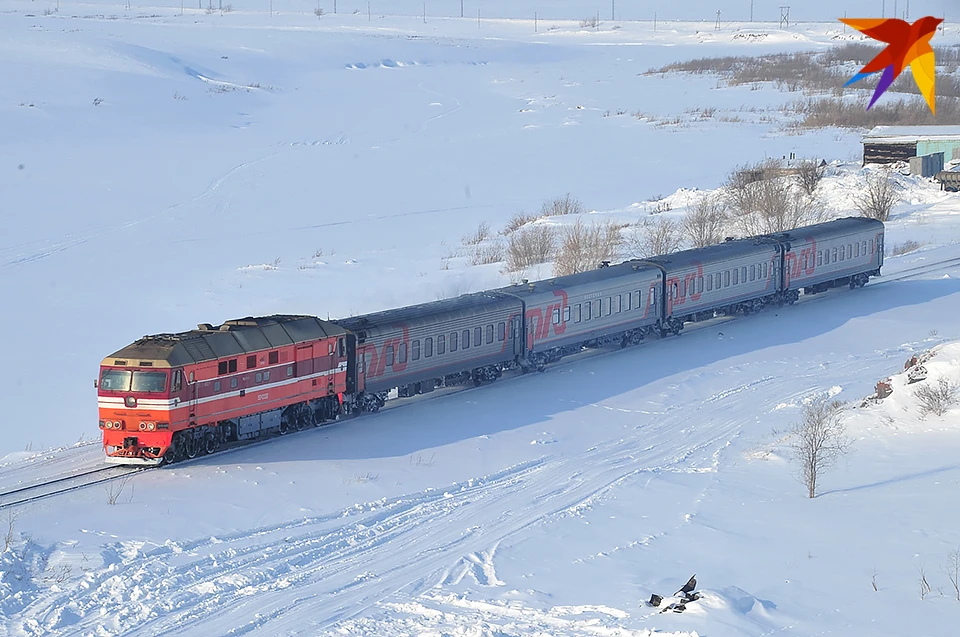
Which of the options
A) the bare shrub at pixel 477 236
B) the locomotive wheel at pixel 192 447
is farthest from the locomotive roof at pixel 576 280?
the bare shrub at pixel 477 236

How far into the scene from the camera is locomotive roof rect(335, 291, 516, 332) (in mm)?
30109

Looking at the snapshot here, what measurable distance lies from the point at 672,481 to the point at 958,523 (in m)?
6.11

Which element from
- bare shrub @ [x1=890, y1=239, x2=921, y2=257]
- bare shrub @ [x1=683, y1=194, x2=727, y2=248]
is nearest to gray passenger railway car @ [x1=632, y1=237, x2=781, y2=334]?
bare shrub @ [x1=683, y1=194, x2=727, y2=248]

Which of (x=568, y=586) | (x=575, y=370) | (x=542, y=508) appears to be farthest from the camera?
(x=575, y=370)

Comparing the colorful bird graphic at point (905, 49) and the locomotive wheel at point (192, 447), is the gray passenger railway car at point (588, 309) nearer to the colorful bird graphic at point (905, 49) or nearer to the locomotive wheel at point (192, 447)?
the locomotive wheel at point (192, 447)

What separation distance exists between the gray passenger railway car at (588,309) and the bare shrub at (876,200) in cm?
2457

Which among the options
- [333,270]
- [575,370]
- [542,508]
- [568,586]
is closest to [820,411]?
[542,508]

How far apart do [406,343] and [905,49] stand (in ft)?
80.0

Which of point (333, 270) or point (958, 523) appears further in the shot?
point (333, 270)

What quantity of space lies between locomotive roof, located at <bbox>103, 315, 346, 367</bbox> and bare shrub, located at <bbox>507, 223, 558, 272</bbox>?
22458mm

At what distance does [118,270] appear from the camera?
51.0 m

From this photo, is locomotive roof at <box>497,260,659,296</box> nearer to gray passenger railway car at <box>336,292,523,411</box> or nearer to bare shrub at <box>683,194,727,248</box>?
gray passenger railway car at <box>336,292,523,411</box>

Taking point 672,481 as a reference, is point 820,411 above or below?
above

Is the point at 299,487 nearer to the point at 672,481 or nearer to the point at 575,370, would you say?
the point at 672,481
